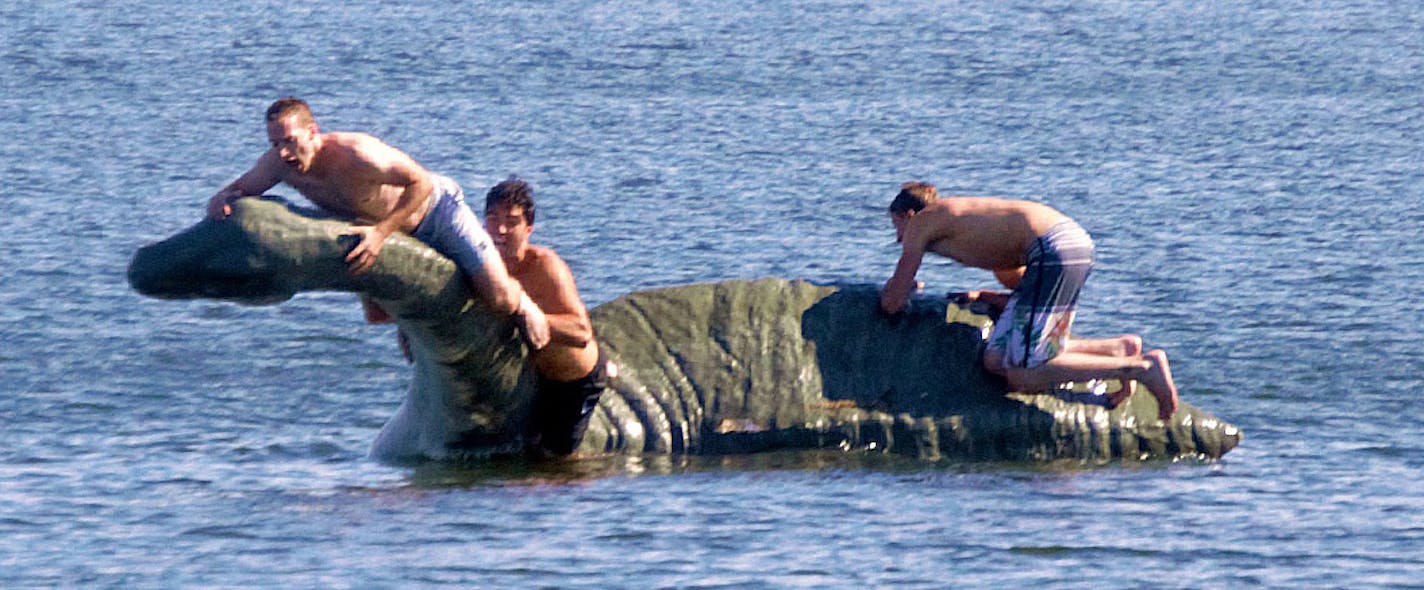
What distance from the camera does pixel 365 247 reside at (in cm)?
1230

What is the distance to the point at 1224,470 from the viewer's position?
14453mm

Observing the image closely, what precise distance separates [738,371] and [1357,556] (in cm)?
387

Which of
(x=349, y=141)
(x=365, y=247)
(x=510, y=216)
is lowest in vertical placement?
(x=365, y=247)

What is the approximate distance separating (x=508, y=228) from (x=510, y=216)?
91 mm

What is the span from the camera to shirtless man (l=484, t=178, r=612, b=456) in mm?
13219

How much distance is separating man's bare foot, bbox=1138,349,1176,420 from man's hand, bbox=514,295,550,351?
143 inches

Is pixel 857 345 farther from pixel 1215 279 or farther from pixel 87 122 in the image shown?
pixel 87 122

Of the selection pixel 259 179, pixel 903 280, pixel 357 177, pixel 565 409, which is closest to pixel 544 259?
pixel 565 409

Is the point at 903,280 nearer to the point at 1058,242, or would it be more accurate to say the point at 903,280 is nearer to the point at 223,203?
the point at 1058,242

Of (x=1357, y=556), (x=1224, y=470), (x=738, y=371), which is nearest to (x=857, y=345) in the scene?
(x=738, y=371)

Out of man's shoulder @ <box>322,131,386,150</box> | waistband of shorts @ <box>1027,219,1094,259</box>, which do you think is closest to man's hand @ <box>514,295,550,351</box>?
man's shoulder @ <box>322,131,386,150</box>

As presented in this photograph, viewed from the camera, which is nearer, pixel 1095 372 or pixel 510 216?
pixel 510 216

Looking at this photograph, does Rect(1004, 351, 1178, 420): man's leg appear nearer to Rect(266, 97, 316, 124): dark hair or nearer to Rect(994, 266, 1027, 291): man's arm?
Rect(994, 266, 1027, 291): man's arm

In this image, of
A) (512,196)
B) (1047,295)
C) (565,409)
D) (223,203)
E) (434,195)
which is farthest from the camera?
(565,409)
